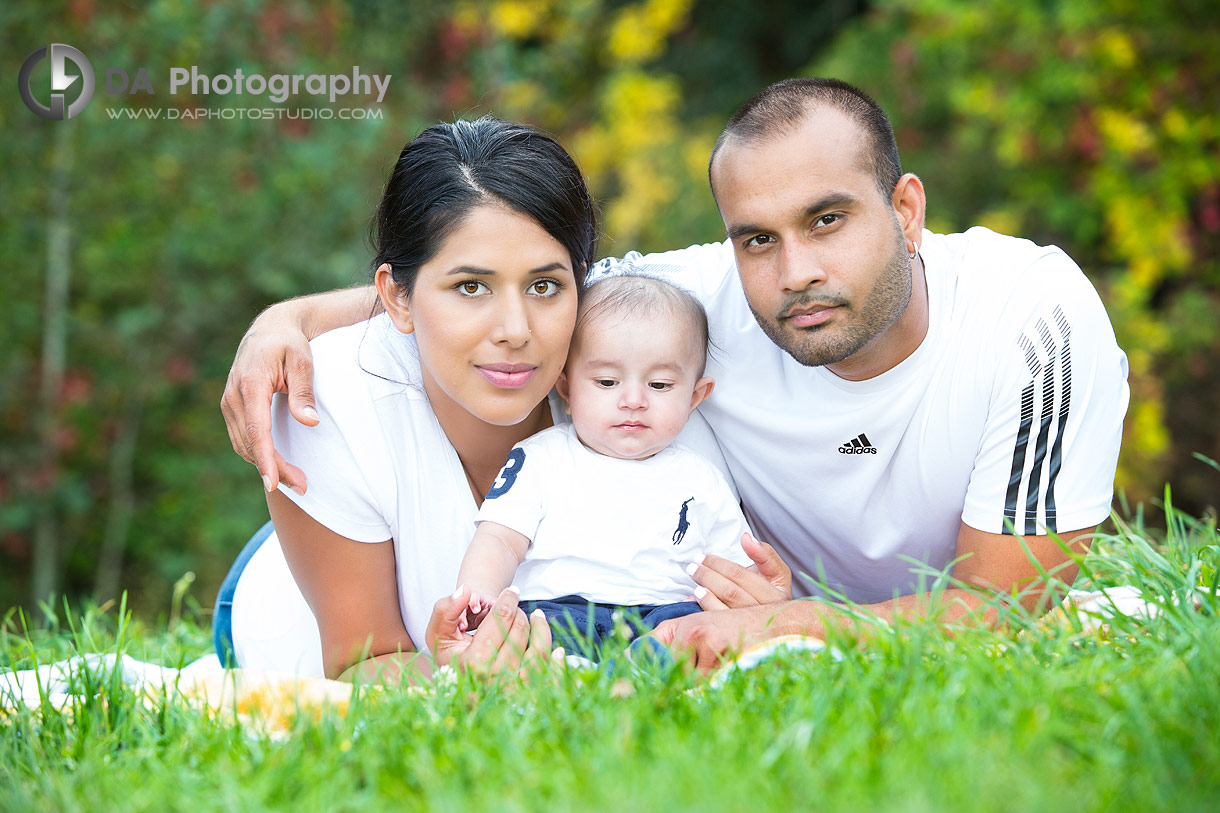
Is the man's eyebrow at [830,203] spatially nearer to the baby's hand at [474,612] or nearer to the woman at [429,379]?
the woman at [429,379]

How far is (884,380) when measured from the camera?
2752mm

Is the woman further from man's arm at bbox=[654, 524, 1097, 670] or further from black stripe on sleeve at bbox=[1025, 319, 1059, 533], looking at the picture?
black stripe on sleeve at bbox=[1025, 319, 1059, 533]

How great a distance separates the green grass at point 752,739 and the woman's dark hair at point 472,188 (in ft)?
3.67

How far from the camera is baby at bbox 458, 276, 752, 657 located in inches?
101

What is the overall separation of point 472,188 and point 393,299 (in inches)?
14.4

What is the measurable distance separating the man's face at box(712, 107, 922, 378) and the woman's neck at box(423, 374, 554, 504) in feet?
2.36

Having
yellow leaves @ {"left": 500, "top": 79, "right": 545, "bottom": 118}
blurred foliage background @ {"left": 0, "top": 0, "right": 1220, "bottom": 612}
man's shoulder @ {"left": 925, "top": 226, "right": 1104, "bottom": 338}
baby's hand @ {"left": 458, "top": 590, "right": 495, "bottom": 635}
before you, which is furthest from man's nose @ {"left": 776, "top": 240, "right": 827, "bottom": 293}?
yellow leaves @ {"left": 500, "top": 79, "right": 545, "bottom": 118}

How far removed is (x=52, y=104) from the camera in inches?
215

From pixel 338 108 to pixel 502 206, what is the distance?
13.2 ft

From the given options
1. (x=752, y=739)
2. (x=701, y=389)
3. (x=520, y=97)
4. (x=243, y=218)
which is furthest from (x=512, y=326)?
(x=520, y=97)

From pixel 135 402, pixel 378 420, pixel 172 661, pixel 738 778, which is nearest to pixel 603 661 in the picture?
pixel 738 778

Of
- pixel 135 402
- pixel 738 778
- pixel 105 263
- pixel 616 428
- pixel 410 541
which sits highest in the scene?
pixel 105 263

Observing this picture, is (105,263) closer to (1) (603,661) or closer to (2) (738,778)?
(1) (603,661)

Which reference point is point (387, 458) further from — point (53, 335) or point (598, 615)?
point (53, 335)
